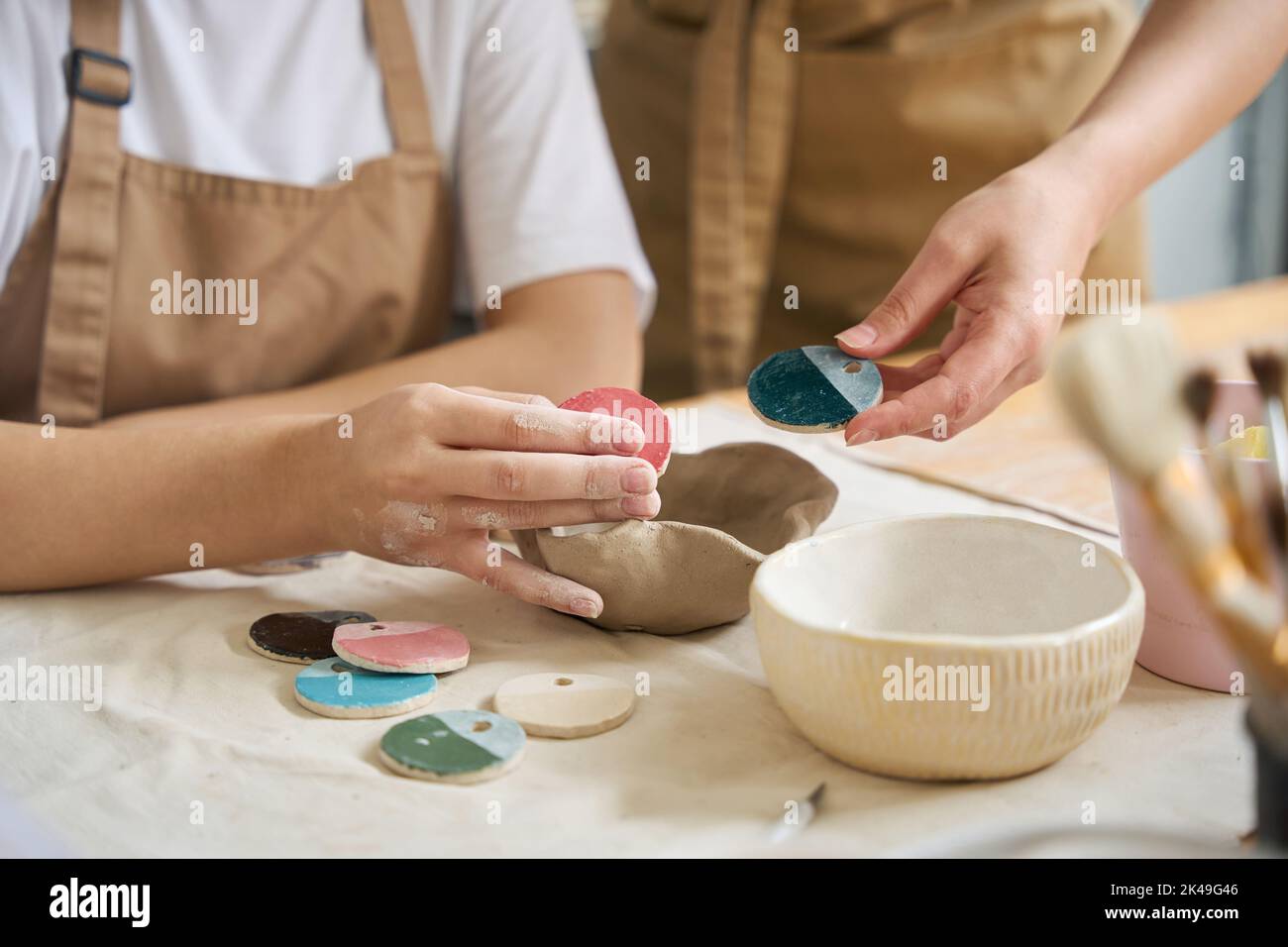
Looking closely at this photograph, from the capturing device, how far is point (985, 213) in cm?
88

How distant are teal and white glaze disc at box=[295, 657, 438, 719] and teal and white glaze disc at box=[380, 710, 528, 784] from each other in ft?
0.10

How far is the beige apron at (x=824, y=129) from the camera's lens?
4.97 ft

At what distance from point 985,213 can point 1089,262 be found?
32.7 inches

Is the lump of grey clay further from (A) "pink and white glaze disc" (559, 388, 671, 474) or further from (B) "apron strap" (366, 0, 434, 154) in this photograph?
(B) "apron strap" (366, 0, 434, 154)

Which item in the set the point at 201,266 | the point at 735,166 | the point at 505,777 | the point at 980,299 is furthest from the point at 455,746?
the point at 735,166

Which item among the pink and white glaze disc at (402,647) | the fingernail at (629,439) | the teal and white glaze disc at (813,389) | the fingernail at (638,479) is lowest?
the pink and white glaze disc at (402,647)

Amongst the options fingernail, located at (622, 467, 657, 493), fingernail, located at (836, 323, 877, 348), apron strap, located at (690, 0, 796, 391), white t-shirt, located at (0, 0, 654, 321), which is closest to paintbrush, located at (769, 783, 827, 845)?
fingernail, located at (622, 467, 657, 493)

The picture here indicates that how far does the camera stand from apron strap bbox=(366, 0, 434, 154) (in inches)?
46.5

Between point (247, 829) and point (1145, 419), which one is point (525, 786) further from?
point (1145, 419)

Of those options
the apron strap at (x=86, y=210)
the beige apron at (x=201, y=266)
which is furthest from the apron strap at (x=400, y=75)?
the apron strap at (x=86, y=210)

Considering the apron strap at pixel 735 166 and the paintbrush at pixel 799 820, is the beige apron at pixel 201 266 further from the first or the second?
the paintbrush at pixel 799 820

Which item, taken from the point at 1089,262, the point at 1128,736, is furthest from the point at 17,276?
the point at 1089,262

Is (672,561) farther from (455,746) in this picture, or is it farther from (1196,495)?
(1196,495)

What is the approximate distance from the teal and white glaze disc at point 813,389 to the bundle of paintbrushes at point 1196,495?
384 mm
